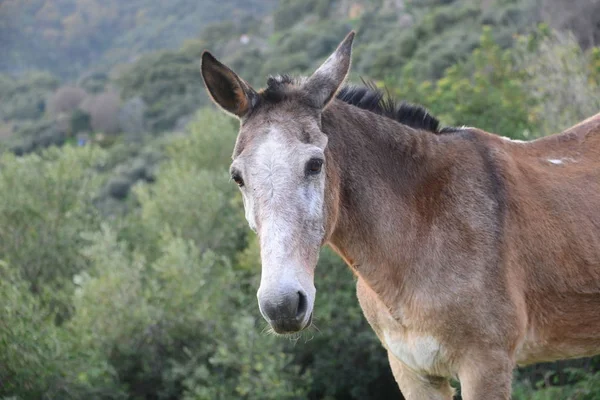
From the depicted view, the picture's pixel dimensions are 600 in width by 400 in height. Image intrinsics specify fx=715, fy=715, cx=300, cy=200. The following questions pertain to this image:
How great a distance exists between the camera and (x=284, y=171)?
4.20m

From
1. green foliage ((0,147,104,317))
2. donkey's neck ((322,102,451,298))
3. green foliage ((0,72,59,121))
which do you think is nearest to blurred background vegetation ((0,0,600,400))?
green foliage ((0,147,104,317))

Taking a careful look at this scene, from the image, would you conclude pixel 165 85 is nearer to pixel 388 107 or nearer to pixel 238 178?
pixel 388 107

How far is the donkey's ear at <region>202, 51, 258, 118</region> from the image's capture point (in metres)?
4.57

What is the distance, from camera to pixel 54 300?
22.0m

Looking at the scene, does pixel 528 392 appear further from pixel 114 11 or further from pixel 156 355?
pixel 114 11

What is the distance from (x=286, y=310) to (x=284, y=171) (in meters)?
0.85

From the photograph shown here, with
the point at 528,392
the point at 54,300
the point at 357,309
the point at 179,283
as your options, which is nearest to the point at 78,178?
the point at 54,300

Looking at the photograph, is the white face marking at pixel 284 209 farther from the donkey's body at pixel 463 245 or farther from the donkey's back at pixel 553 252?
the donkey's back at pixel 553 252

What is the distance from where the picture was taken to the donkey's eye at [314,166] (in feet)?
14.1

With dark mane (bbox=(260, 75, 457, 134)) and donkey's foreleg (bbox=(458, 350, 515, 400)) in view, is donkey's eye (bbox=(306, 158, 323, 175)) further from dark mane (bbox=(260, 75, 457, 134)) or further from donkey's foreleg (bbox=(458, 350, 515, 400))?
donkey's foreleg (bbox=(458, 350, 515, 400))

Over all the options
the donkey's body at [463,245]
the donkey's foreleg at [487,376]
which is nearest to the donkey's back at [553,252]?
the donkey's body at [463,245]

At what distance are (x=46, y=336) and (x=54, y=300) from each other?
786cm

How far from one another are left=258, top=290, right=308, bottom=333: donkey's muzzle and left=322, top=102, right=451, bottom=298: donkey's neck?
38.9 inches

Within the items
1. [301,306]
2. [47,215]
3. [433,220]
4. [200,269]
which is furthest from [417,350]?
[47,215]
